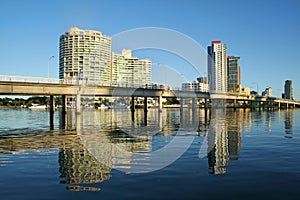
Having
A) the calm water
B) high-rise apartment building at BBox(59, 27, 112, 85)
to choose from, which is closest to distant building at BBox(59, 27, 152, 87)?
high-rise apartment building at BBox(59, 27, 112, 85)

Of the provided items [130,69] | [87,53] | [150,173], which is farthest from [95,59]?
[150,173]

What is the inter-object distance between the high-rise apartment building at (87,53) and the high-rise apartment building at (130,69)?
5841 millimetres

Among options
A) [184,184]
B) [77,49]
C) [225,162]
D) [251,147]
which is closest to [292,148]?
[251,147]

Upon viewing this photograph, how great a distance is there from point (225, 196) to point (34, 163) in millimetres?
11224

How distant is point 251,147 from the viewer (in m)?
21.9

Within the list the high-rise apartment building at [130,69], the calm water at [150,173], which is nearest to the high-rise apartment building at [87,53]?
the high-rise apartment building at [130,69]

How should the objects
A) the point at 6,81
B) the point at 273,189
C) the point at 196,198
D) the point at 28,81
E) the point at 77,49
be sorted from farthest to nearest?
the point at 77,49 < the point at 28,81 < the point at 6,81 < the point at 273,189 < the point at 196,198

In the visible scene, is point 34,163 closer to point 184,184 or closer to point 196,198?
point 184,184

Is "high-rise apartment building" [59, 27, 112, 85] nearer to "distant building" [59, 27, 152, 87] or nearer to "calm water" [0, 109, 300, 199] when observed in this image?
"distant building" [59, 27, 152, 87]

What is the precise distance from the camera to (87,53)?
172 metres

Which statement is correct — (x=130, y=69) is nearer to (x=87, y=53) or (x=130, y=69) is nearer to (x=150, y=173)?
(x=87, y=53)

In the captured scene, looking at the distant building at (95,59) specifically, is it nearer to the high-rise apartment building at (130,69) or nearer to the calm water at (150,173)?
the high-rise apartment building at (130,69)

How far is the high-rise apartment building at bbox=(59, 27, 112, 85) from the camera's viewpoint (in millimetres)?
173250

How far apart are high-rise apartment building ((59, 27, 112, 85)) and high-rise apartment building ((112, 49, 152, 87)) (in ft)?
19.2
